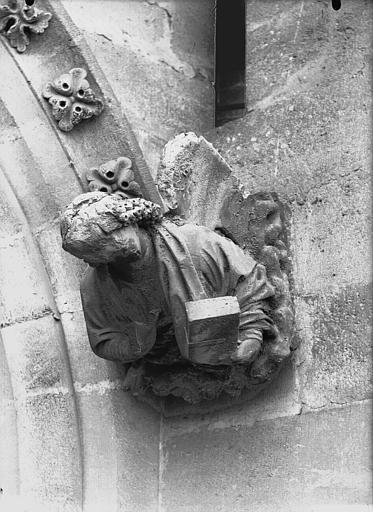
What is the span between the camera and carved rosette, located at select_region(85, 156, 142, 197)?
3.59 m

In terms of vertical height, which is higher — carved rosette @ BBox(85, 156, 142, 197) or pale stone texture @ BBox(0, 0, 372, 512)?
carved rosette @ BBox(85, 156, 142, 197)

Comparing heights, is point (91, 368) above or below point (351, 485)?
above

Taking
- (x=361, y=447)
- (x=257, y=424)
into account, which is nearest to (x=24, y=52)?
(x=257, y=424)

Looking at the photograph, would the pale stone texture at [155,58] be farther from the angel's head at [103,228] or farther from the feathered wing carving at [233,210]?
the angel's head at [103,228]

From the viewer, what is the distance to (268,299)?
3443mm

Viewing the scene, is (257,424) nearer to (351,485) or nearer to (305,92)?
(351,485)

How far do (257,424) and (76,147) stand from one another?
99cm

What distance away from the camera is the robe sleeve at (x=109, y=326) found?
3.35m

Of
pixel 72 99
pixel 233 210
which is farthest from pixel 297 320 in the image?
pixel 72 99

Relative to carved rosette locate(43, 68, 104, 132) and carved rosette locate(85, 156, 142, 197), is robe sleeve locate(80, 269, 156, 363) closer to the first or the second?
carved rosette locate(85, 156, 142, 197)

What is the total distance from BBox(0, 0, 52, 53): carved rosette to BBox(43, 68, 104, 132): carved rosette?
18 cm

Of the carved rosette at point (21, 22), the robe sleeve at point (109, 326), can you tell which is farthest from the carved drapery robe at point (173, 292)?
the carved rosette at point (21, 22)

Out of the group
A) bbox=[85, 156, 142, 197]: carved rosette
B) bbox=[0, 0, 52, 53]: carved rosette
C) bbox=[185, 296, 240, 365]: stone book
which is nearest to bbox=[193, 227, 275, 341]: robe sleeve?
bbox=[185, 296, 240, 365]: stone book

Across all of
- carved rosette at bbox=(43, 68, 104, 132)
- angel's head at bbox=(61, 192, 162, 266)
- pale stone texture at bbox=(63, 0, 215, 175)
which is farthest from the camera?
pale stone texture at bbox=(63, 0, 215, 175)
